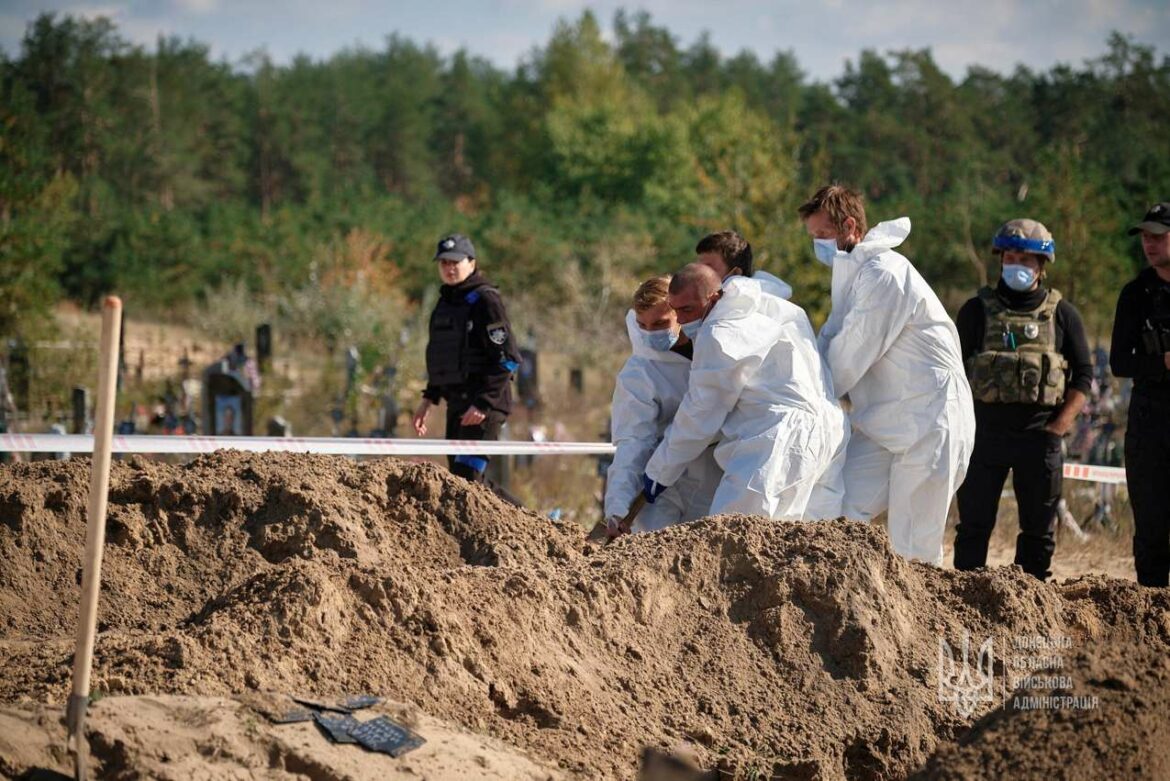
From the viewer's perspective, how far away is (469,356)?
8094mm

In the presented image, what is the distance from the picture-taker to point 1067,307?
22.1 feet

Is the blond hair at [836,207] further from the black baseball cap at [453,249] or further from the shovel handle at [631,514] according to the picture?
the black baseball cap at [453,249]

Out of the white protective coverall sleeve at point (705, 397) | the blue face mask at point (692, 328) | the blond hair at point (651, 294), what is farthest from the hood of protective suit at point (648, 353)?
the white protective coverall sleeve at point (705, 397)

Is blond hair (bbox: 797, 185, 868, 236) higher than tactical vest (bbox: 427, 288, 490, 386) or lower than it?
higher

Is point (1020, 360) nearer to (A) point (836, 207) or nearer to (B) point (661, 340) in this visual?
(A) point (836, 207)

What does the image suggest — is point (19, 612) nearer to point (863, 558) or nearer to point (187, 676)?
point (187, 676)

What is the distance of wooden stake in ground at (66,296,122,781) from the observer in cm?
342

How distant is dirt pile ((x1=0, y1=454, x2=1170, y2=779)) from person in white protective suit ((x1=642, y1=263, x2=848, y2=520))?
0.66 meters

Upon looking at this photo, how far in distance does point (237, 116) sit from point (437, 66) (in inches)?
1340

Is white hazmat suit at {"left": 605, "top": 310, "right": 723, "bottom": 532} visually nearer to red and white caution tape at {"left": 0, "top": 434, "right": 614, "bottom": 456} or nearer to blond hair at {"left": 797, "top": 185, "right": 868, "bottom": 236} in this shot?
red and white caution tape at {"left": 0, "top": 434, "right": 614, "bottom": 456}

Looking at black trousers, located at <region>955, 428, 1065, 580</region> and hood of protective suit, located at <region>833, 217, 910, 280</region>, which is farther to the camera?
black trousers, located at <region>955, 428, 1065, 580</region>

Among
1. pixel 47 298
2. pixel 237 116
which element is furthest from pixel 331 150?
pixel 47 298

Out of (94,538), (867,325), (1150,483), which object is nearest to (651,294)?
(867,325)

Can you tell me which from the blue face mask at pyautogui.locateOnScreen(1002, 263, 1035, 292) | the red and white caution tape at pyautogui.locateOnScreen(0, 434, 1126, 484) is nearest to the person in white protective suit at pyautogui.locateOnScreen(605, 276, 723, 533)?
the red and white caution tape at pyautogui.locateOnScreen(0, 434, 1126, 484)
